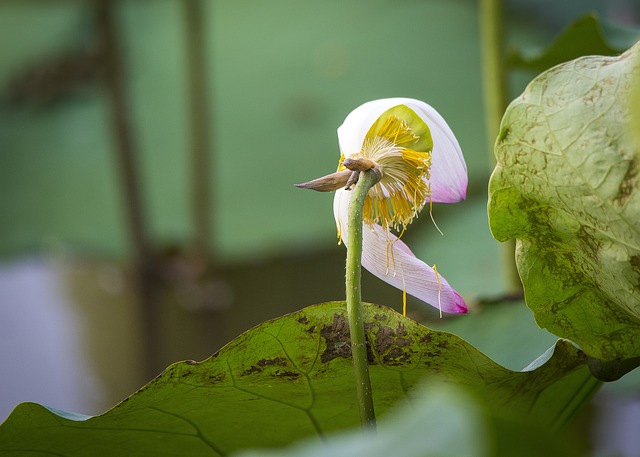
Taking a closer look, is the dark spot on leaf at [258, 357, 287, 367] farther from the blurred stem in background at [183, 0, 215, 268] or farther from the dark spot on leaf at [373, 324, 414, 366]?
the blurred stem in background at [183, 0, 215, 268]

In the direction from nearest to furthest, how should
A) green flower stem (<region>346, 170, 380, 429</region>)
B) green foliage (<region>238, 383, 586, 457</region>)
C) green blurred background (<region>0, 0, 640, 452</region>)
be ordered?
1. green foliage (<region>238, 383, 586, 457</region>)
2. green flower stem (<region>346, 170, 380, 429</region>)
3. green blurred background (<region>0, 0, 640, 452</region>)

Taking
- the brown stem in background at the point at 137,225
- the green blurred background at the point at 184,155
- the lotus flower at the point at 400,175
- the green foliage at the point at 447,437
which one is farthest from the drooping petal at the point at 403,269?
the green blurred background at the point at 184,155

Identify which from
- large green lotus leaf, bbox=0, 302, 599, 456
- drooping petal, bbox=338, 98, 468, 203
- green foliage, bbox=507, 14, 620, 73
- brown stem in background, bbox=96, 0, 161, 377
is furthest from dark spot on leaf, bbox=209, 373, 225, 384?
brown stem in background, bbox=96, 0, 161, 377

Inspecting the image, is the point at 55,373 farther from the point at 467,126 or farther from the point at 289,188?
the point at 467,126

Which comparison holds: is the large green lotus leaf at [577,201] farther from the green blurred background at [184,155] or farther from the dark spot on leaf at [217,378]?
the green blurred background at [184,155]

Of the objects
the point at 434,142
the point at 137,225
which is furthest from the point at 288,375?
the point at 137,225

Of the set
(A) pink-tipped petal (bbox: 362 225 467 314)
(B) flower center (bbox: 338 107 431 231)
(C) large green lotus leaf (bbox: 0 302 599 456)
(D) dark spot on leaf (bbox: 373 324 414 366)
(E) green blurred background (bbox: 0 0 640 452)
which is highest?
(B) flower center (bbox: 338 107 431 231)
